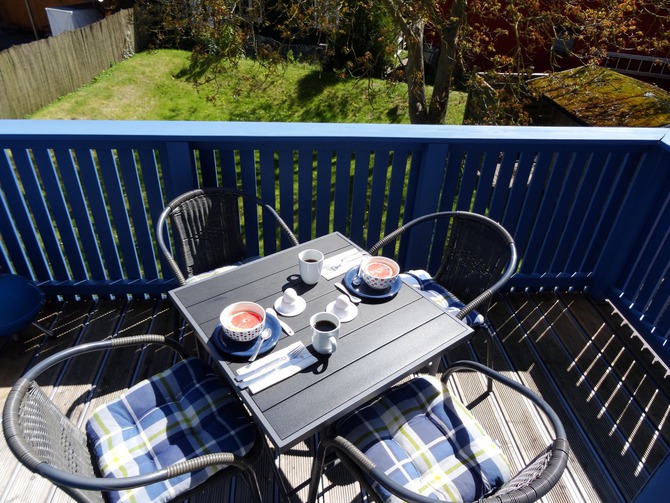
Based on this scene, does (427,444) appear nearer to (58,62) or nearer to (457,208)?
(457,208)

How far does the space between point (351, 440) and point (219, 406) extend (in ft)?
1.72

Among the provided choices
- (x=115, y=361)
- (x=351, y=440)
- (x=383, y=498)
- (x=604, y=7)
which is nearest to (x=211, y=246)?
(x=115, y=361)

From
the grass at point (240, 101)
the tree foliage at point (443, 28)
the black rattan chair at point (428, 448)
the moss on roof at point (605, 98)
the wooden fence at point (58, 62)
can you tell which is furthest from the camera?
the grass at point (240, 101)

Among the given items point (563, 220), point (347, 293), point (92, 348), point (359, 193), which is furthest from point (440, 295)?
point (92, 348)

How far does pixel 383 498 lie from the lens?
5.05 ft

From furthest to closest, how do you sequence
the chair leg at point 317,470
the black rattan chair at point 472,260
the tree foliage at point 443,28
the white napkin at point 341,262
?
1. the tree foliage at point 443,28
2. the black rattan chair at point 472,260
3. the white napkin at point 341,262
4. the chair leg at point 317,470

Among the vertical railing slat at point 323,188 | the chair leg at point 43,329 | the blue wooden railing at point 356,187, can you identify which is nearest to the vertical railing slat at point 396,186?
the blue wooden railing at point 356,187

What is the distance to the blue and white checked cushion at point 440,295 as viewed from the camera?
2.32m

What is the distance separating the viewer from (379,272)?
2049 mm

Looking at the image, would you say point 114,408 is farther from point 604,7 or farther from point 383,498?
point 604,7

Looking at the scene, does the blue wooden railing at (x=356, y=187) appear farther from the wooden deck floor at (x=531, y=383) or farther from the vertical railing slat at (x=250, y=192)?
the wooden deck floor at (x=531, y=383)

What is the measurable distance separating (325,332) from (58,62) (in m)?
9.76

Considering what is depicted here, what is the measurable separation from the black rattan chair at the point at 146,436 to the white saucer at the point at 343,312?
52 cm

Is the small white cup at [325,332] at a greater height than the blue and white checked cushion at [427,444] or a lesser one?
greater
